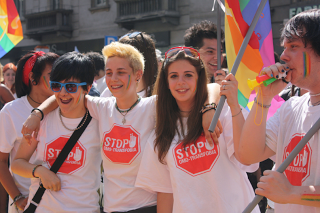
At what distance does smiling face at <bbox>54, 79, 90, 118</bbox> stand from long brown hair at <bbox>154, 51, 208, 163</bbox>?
0.62 metres

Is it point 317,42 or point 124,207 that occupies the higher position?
point 317,42

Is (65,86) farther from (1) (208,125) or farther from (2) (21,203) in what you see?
(1) (208,125)

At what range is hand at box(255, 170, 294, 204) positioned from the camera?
1519mm

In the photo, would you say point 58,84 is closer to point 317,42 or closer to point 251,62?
point 251,62

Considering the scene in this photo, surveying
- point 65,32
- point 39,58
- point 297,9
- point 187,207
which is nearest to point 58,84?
point 39,58

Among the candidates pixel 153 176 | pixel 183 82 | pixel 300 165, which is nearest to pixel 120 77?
pixel 183 82

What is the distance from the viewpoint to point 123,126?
242cm

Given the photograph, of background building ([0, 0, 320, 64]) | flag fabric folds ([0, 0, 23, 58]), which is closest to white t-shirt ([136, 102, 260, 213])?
flag fabric folds ([0, 0, 23, 58])

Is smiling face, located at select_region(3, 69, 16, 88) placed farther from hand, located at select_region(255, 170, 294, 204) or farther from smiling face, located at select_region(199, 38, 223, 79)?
hand, located at select_region(255, 170, 294, 204)

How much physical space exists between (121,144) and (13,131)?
109cm

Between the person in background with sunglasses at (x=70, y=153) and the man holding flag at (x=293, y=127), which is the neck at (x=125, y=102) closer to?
the person in background with sunglasses at (x=70, y=153)

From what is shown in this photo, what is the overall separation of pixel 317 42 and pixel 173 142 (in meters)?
1.08

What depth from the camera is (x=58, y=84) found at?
2.50 meters

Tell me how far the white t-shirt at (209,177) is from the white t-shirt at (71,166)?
0.67m
